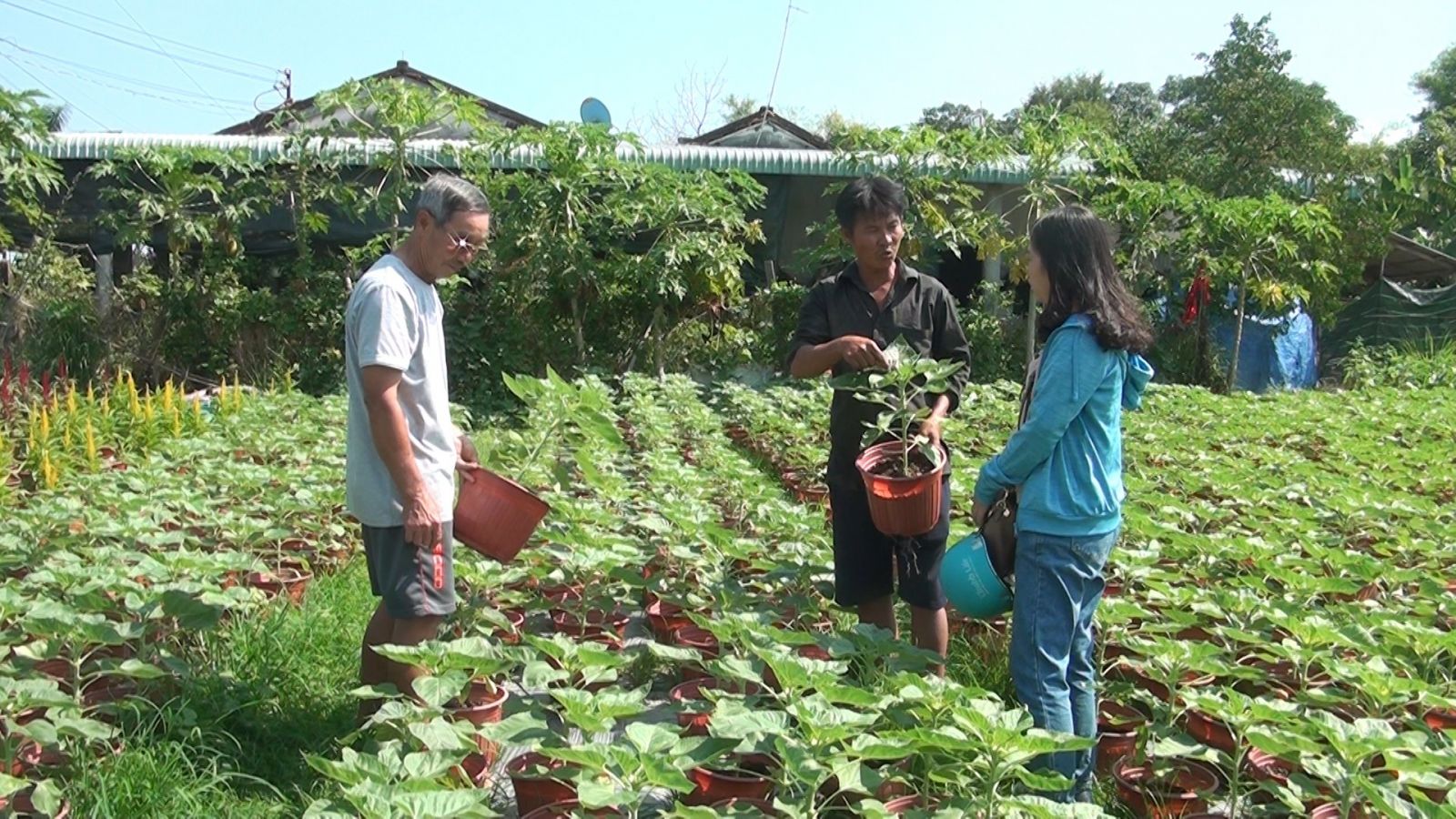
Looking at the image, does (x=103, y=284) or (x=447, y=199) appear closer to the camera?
(x=447, y=199)

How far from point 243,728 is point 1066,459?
2261mm

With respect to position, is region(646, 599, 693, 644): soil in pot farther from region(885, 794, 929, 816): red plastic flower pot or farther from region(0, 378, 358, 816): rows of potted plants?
region(885, 794, 929, 816): red plastic flower pot

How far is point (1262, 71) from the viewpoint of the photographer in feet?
58.2

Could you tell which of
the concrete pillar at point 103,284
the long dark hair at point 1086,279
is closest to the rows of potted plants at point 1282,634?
the long dark hair at point 1086,279

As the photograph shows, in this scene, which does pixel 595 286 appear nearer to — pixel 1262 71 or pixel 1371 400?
pixel 1371 400

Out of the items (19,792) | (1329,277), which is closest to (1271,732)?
(19,792)

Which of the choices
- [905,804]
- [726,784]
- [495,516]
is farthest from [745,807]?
[495,516]

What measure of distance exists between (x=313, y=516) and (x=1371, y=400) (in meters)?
9.81

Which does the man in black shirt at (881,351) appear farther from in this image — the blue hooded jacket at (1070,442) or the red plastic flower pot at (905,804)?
the red plastic flower pot at (905,804)

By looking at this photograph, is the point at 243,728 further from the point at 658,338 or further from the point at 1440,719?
the point at 658,338

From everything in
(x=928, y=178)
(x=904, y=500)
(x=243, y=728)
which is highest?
(x=928, y=178)

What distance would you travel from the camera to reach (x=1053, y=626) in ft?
8.62

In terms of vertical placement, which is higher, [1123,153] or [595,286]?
[1123,153]

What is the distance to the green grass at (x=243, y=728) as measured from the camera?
255 centimetres
